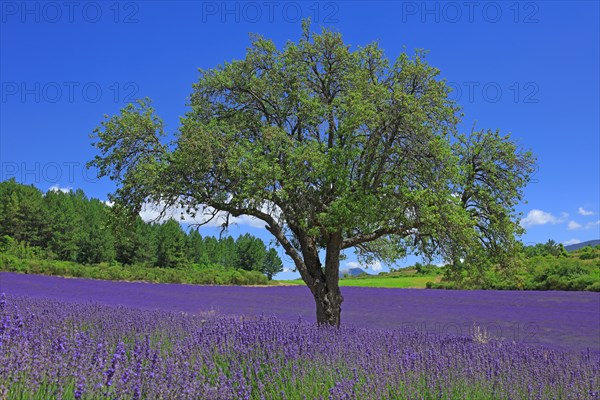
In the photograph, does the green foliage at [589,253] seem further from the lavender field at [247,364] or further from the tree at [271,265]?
the tree at [271,265]

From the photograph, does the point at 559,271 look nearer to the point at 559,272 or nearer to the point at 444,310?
the point at 559,272

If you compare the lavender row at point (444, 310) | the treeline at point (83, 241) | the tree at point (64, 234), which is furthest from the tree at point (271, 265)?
the lavender row at point (444, 310)

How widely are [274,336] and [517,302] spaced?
20.0 m

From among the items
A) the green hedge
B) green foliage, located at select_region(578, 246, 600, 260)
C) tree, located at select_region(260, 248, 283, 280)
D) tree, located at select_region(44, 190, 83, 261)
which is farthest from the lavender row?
tree, located at select_region(260, 248, 283, 280)

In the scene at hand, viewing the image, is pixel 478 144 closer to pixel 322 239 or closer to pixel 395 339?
pixel 322 239

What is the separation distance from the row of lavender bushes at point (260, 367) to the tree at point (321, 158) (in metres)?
2.56

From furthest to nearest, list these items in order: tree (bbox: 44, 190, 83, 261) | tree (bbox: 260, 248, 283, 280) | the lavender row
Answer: tree (bbox: 260, 248, 283, 280) < tree (bbox: 44, 190, 83, 261) < the lavender row

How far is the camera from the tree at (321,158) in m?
8.91

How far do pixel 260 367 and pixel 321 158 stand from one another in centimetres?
453

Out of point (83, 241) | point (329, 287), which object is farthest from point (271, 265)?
point (329, 287)

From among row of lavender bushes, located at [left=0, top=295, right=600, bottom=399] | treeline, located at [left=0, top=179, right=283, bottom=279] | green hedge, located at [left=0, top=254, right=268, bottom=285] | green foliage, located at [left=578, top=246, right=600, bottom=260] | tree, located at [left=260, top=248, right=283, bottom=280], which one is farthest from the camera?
tree, located at [left=260, top=248, right=283, bottom=280]

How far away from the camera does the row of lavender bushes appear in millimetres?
3734

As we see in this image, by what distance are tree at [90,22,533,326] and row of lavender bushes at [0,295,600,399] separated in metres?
2.56

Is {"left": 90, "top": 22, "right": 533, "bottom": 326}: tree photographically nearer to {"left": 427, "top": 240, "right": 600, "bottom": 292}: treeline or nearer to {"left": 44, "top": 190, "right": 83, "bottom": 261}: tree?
{"left": 427, "top": 240, "right": 600, "bottom": 292}: treeline
